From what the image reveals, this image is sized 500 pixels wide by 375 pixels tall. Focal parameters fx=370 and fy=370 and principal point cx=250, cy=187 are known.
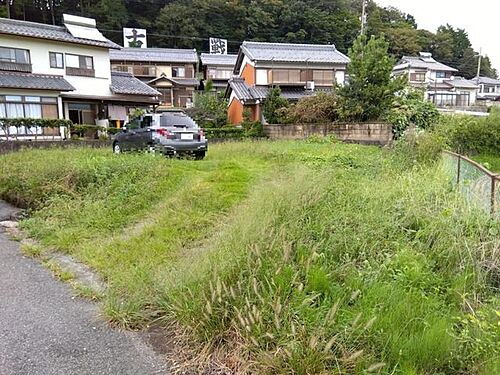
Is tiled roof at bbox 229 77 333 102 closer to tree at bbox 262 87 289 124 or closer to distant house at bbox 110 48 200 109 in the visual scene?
tree at bbox 262 87 289 124

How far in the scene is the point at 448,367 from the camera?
7.11 ft

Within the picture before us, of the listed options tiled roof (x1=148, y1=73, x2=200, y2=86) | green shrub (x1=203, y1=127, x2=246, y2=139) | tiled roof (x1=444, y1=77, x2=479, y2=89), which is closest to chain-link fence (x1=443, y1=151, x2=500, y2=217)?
green shrub (x1=203, y1=127, x2=246, y2=139)

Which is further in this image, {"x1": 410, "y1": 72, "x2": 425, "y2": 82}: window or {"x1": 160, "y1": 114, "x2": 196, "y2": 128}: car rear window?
{"x1": 410, "y1": 72, "x2": 425, "y2": 82}: window

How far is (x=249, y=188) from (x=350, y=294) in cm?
376

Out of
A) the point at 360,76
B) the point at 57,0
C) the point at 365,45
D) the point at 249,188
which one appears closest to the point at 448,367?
the point at 249,188

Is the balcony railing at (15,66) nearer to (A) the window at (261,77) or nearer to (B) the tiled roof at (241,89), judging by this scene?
(B) the tiled roof at (241,89)

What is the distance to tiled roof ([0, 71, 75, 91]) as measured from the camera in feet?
60.4

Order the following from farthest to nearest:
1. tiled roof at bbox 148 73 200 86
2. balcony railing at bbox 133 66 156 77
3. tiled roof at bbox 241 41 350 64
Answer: balcony railing at bbox 133 66 156 77
tiled roof at bbox 148 73 200 86
tiled roof at bbox 241 41 350 64

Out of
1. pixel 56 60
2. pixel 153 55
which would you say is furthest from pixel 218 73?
pixel 56 60

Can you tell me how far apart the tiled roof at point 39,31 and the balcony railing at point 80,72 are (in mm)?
1507

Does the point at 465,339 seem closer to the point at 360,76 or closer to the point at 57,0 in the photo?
the point at 360,76

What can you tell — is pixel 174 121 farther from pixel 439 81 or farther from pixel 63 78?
pixel 439 81

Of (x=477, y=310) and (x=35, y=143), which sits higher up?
(x=35, y=143)

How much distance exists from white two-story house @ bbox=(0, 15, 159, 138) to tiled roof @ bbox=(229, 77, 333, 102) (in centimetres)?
581
